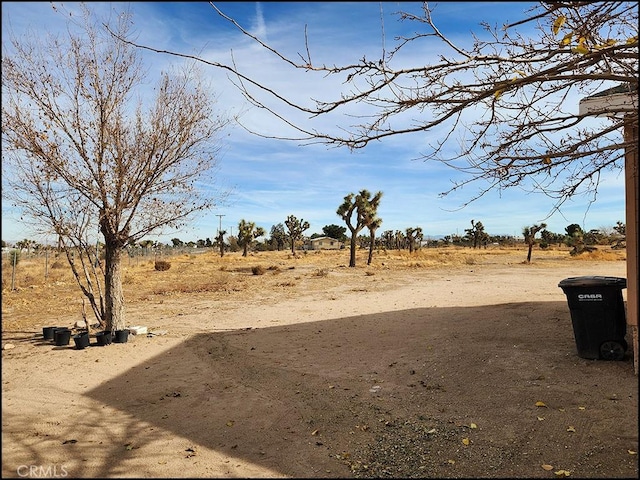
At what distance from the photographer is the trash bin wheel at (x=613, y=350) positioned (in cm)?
568

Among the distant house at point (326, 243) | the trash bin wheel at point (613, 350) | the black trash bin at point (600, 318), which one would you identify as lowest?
the trash bin wheel at point (613, 350)

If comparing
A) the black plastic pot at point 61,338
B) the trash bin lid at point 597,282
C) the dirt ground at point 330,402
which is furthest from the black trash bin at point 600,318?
the black plastic pot at point 61,338

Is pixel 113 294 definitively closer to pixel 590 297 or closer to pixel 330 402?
pixel 330 402

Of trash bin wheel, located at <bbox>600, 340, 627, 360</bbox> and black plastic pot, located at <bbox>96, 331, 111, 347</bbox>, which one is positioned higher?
trash bin wheel, located at <bbox>600, 340, 627, 360</bbox>

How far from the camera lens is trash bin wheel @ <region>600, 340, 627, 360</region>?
5676mm

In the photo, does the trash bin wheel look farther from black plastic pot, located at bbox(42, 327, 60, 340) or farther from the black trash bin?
black plastic pot, located at bbox(42, 327, 60, 340)

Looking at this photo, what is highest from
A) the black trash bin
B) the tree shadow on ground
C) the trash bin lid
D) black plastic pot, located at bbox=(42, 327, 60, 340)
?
the trash bin lid

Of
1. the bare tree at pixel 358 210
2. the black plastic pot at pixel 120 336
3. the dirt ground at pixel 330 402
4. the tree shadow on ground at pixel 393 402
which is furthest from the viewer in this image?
the bare tree at pixel 358 210

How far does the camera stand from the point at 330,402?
5.12m

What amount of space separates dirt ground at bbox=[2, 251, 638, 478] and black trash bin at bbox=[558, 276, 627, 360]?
17 centimetres

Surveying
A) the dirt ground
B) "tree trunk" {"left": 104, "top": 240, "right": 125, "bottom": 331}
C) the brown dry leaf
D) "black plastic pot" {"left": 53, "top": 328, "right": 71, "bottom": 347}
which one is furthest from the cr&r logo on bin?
"black plastic pot" {"left": 53, "top": 328, "right": 71, "bottom": 347}

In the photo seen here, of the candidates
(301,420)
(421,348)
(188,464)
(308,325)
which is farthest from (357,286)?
(188,464)

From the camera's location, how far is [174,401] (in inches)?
206

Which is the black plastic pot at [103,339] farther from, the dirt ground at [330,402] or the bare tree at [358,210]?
the bare tree at [358,210]
